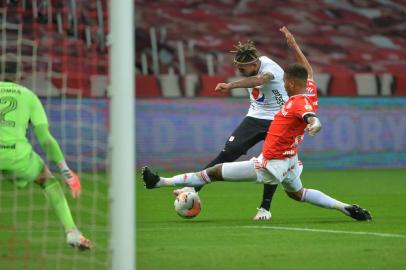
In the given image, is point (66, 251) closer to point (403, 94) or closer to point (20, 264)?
point (20, 264)

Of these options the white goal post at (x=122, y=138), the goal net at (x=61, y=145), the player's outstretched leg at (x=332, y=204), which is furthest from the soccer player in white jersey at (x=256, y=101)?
the white goal post at (x=122, y=138)

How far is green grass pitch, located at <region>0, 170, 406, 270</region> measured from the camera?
7.91 m

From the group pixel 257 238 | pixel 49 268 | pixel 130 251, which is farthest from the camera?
pixel 257 238

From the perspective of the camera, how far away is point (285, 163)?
35.0 ft

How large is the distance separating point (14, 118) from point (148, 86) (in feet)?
47.6

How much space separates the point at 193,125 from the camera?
21.6 meters

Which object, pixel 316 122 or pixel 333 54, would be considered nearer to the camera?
pixel 316 122

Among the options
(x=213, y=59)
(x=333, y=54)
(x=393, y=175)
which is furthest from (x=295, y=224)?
(x=333, y=54)

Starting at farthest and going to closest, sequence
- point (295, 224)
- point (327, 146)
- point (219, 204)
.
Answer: point (327, 146), point (219, 204), point (295, 224)

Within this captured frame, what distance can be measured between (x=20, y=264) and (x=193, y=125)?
13760 mm

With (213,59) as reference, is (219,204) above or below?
below

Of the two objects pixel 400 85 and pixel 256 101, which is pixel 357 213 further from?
pixel 400 85

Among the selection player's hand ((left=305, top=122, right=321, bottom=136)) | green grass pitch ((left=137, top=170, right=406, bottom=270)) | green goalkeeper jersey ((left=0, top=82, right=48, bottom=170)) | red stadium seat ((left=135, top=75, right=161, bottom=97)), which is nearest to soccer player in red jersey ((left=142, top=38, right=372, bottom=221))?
green grass pitch ((left=137, top=170, right=406, bottom=270))

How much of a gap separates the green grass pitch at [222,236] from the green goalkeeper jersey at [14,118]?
0.81 metres
